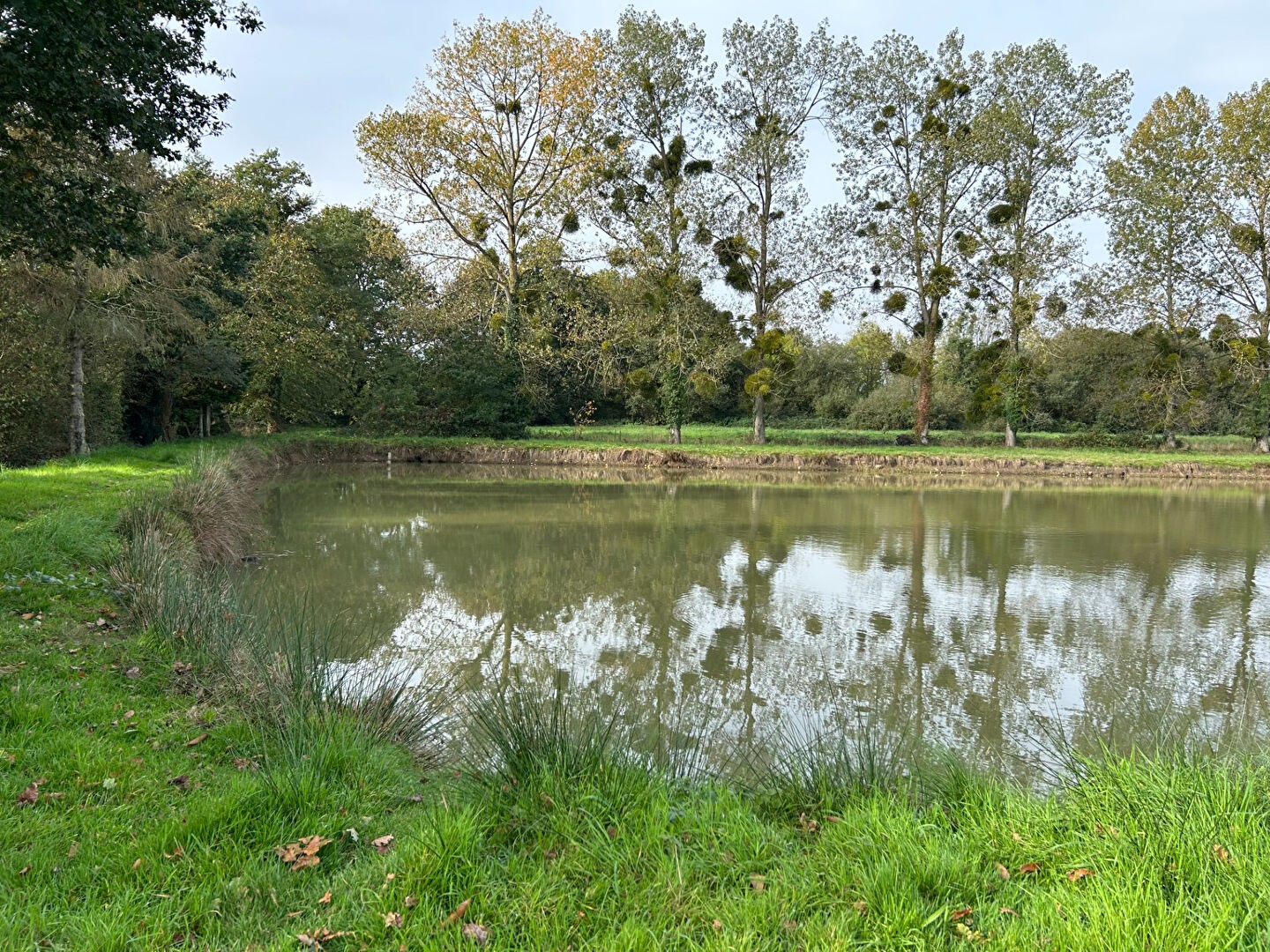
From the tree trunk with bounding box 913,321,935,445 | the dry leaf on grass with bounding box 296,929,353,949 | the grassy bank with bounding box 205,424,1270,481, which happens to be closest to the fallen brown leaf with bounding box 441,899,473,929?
the dry leaf on grass with bounding box 296,929,353,949

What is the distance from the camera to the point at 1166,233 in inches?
1073

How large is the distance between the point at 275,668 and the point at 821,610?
5234 millimetres

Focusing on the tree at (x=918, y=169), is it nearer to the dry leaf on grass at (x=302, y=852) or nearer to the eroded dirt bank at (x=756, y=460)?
the eroded dirt bank at (x=756, y=460)

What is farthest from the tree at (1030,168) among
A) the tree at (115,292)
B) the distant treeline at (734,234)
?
the tree at (115,292)

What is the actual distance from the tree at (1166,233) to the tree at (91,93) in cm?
2942

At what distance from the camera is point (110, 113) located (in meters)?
6.93

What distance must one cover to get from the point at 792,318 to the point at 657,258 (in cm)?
546

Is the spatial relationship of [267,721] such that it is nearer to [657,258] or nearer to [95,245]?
[95,245]

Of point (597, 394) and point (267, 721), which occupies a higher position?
point (597, 394)

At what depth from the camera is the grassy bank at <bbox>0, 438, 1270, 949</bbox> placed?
2.32 metres

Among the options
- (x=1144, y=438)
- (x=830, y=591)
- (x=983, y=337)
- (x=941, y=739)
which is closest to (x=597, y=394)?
(x=983, y=337)

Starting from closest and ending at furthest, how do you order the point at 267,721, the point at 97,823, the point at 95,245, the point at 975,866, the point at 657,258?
the point at 975,866 < the point at 97,823 < the point at 267,721 < the point at 95,245 < the point at 657,258

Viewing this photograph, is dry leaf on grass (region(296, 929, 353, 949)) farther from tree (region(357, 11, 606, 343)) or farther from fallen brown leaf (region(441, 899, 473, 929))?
tree (region(357, 11, 606, 343))

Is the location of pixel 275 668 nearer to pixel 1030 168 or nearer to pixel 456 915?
pixel 456 915
